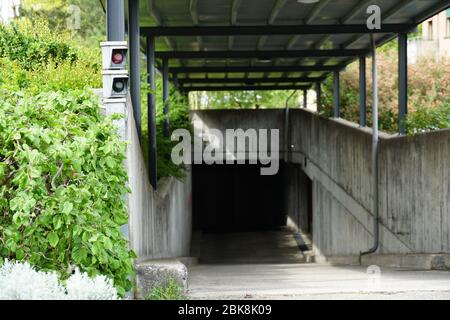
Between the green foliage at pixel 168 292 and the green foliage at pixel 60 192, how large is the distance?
78 centimetres

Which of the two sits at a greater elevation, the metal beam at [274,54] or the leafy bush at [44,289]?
the metal beam at [274,54]

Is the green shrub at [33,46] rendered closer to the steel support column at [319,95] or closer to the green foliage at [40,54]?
the green foliage at [40,54]

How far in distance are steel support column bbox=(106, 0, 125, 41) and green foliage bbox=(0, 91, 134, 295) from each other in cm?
174

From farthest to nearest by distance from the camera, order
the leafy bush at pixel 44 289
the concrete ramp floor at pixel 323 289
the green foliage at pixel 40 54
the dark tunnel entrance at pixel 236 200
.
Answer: the dark tunnel entrance at pixel 236 200
the green foliage at pixel 40 54
the concrete ramp floor at pixel 323 289
the leafy bush at pixel 44 289

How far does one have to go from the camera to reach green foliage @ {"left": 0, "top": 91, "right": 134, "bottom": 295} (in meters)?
7.12

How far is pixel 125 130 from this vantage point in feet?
29.6

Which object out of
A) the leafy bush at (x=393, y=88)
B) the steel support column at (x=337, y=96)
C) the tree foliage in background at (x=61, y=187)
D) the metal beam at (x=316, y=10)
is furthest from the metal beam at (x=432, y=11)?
the steel support column at (x=337, y=96)

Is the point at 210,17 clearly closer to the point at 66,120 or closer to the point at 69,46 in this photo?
the point at 69,46

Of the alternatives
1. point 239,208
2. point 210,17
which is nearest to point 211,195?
point 239,208

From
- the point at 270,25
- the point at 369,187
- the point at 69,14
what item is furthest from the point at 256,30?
the point at 69,14

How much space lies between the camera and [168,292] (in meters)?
8.56

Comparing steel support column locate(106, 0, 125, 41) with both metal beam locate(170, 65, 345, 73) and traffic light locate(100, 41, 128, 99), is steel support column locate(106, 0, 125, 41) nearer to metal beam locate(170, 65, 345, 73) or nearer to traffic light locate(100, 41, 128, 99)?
traffic light locate(100, 41, 128, 99)

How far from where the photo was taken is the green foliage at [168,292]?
28.0ft
